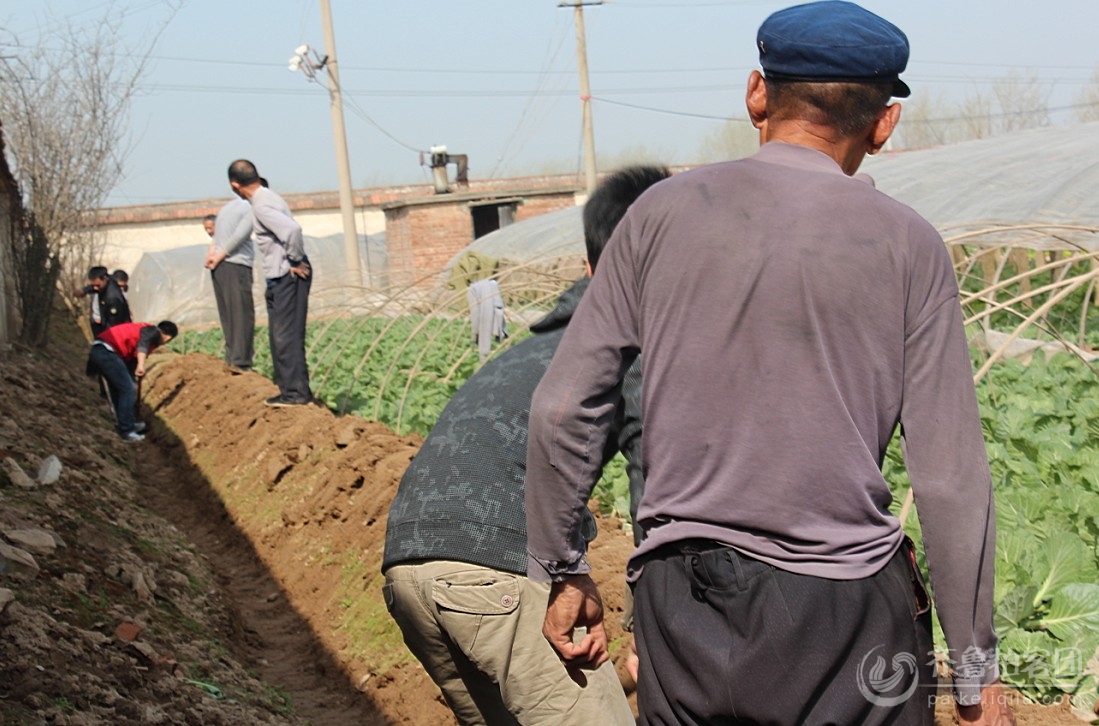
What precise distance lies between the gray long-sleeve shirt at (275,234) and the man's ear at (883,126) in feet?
22.0

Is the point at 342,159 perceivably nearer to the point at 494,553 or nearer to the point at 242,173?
the point at 242,173

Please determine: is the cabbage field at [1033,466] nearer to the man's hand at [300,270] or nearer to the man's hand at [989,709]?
the man's hand at [300,270]

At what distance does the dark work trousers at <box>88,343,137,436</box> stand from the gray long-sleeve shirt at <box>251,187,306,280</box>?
2671 millimetres

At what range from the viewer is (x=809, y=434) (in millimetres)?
1766

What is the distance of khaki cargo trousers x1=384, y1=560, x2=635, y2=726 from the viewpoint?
104 inches

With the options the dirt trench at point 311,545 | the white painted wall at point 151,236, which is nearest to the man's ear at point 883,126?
the dirt trench at point 311,545

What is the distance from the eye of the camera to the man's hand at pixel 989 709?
183 cm

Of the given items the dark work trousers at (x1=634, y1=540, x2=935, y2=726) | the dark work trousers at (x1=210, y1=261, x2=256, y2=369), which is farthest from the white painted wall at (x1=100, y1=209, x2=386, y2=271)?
the dark work trousers at (x1=634, y1=540, x2=935, y2=726)

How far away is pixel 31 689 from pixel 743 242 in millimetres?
2749

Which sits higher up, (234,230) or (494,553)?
(234,230)

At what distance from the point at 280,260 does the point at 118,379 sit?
2.95 meters

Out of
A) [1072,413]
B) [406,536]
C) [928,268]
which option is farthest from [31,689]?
[1072,413]

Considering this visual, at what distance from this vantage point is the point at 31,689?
11.4 ft

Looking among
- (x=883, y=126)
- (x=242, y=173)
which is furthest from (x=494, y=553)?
(x=242, y=173)
